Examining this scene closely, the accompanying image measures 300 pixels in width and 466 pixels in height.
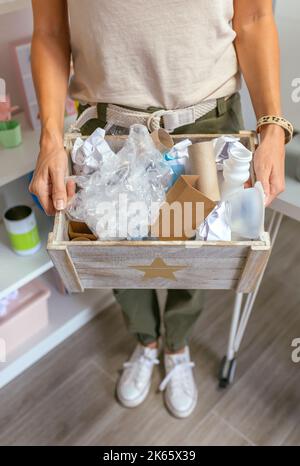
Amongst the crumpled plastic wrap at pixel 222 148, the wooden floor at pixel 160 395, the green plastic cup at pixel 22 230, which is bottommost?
the wooden floor at pixel 160 395

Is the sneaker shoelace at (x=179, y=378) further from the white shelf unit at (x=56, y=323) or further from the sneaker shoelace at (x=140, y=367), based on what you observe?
the white shelf unit at (x=56, y=323)

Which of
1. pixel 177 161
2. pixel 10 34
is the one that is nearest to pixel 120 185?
pixel 177 161

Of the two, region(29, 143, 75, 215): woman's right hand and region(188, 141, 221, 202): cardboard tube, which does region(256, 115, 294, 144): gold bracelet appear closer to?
region(188, 141, 221, 202): cardboard tube

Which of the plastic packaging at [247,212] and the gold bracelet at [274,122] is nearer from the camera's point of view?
the plastic packaging at [247,212]

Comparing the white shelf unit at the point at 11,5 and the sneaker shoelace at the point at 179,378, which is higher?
the white shelf unit at the point at 11,5

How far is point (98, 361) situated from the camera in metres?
1.46

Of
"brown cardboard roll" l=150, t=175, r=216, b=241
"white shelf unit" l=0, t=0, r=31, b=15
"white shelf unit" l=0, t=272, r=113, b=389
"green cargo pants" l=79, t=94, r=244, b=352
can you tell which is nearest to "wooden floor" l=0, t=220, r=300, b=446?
"white shelf unit" l=0, t=272, r=113, b=389

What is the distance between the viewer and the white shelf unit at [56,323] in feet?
4.58

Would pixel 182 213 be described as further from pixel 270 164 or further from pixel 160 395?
pixel 160 395

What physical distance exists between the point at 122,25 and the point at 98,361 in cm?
106

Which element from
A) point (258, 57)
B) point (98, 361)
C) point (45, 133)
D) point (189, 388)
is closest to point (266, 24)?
point (258, 57)

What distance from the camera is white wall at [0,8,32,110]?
3.74ft

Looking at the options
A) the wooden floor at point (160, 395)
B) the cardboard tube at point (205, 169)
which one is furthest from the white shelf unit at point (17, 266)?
the cardboard tube at point (205, 169)

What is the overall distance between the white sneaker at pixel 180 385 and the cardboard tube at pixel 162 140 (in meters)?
0.80
